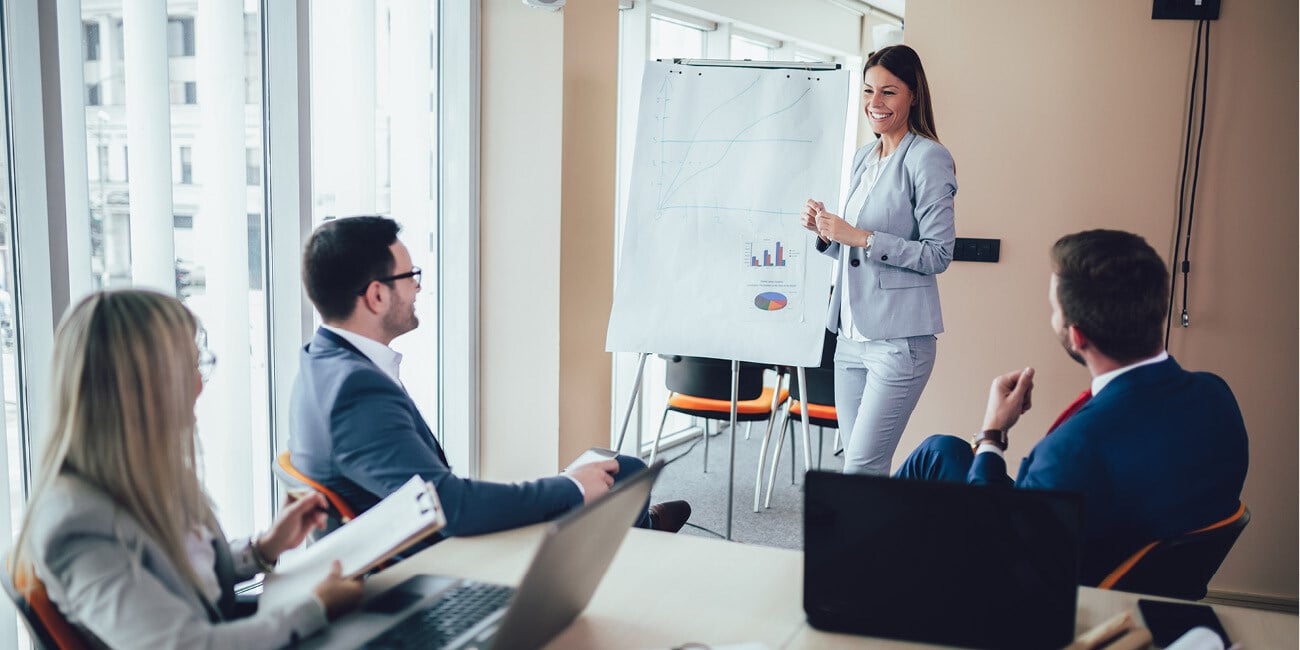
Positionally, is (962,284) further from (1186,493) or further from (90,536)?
(90,536)

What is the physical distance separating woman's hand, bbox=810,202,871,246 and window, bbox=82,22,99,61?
180 centimetres

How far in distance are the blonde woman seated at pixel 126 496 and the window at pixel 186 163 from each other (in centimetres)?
124

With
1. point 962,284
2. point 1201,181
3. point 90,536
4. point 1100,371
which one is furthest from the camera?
point 962,284

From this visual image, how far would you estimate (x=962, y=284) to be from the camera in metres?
3.22

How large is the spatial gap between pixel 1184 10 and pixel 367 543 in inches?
113

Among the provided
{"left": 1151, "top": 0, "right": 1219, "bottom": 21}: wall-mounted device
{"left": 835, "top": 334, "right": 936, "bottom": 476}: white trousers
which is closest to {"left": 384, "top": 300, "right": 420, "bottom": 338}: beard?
{"left": 835, "top": 334, "right": 936, "bottom": 476}: white trousers

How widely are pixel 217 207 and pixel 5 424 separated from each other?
72cm

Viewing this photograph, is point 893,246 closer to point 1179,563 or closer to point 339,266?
point 1179,563

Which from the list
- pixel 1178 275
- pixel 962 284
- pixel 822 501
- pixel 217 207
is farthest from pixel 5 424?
pixel 1178 275

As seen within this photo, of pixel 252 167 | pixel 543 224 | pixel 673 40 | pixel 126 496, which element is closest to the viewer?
pixel 126 496

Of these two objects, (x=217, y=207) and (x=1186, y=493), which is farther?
(x=217, y=207)

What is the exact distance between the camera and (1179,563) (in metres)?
1.54

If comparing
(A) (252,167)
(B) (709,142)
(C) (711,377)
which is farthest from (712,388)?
(A) (252,167)

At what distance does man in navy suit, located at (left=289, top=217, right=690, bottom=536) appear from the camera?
5.17 ft
